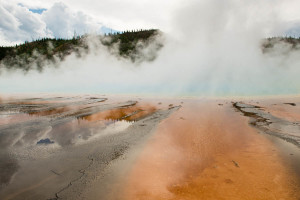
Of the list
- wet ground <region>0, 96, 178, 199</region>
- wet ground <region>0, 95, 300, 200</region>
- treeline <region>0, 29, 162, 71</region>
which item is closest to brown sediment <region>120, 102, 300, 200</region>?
wet ground <region>0, 95, 300, 200</region>

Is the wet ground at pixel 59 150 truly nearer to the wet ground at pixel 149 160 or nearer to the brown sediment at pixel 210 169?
the wet ground at pixel 149 160

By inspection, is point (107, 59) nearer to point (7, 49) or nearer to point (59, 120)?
point (59, 120)

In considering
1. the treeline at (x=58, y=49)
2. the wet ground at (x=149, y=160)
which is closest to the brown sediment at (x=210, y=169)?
the wet ground at (x=149, y=160)

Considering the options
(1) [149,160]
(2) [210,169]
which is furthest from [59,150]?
(2) [210,169]

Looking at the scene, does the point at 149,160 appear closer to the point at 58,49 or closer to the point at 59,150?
the point at 59,150

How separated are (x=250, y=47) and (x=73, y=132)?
104ft

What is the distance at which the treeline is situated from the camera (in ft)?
149

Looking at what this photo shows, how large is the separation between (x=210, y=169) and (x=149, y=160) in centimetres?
95

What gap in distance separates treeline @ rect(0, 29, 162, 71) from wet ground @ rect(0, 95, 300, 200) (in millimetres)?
35176

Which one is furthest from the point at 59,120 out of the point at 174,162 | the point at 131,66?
the point at 131,66

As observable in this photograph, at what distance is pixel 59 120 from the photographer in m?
5.32

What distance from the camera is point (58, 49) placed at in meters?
52.2

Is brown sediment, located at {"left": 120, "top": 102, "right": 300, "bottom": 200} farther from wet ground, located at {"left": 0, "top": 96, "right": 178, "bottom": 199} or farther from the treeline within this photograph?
the treeline

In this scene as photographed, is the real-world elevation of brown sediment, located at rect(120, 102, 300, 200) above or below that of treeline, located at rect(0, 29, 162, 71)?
below
